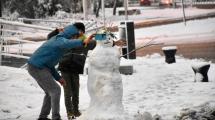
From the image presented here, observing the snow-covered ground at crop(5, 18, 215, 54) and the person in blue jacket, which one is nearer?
the person in blue jacket

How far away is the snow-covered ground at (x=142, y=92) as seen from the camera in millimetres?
9414

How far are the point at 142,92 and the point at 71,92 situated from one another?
9.02 feet

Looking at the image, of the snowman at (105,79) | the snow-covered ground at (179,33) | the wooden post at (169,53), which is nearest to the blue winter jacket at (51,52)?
the snowman at (105,79)

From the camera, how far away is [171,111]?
8.85 m

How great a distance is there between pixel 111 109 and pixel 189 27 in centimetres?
2115

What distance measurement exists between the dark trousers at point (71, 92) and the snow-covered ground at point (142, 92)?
19.5 inches

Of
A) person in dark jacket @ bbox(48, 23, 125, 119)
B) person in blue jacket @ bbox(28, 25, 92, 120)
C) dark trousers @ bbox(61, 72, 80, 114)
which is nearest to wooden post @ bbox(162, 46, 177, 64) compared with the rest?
person in dark jacket @ bbox(48, 23, 125, 119)

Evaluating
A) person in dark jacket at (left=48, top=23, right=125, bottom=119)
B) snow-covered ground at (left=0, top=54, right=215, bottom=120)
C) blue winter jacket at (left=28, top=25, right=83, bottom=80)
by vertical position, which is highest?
blue winter jacket at (left=28, top=25, right=83, bottom=80)

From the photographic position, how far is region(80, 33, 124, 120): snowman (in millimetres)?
6930

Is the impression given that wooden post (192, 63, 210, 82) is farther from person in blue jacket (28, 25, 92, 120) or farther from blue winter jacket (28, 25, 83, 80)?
blue winter jacket (28, 25, 83, 80)

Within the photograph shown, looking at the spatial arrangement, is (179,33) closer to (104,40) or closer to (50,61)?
(50,61)

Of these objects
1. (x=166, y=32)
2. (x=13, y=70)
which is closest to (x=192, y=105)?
(x=13, y=70)

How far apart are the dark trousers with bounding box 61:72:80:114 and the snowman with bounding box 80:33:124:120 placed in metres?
1.69

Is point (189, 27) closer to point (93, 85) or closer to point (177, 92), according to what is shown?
point (177, 92)
